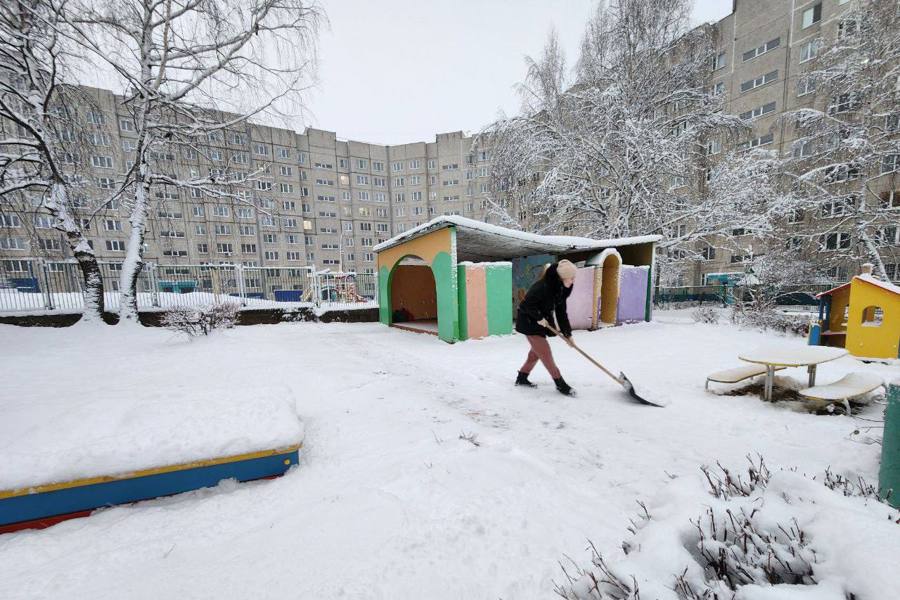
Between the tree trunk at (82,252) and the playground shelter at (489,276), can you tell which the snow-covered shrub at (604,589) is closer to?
the playground shelter at (489,276)

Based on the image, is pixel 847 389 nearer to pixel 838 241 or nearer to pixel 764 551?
pixel 764 551

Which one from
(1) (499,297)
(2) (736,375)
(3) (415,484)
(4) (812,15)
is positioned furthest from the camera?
(4) (812,15)

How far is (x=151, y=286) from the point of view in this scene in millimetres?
10977

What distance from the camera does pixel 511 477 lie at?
7.82ft

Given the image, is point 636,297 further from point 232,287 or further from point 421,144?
point 421,144

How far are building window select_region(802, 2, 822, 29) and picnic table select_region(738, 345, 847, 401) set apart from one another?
33248mm

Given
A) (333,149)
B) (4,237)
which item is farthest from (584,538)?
(333,149)

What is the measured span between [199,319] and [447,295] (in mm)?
6009

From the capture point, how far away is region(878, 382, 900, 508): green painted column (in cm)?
180

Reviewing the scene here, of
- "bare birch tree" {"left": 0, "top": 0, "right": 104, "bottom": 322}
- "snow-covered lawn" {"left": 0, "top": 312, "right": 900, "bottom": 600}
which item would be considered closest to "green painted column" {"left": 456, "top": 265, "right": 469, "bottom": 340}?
"snow-covered lawn" {"left": 0, "top": 312, "right": 900, "bottom": 600}

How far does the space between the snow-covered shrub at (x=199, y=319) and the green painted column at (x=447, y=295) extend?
5642 millimetres

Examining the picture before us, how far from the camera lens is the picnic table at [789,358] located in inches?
146

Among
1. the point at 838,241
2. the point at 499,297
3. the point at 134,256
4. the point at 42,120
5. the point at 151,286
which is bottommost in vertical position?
the point at 499,297

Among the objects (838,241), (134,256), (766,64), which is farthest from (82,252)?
(766,64)
